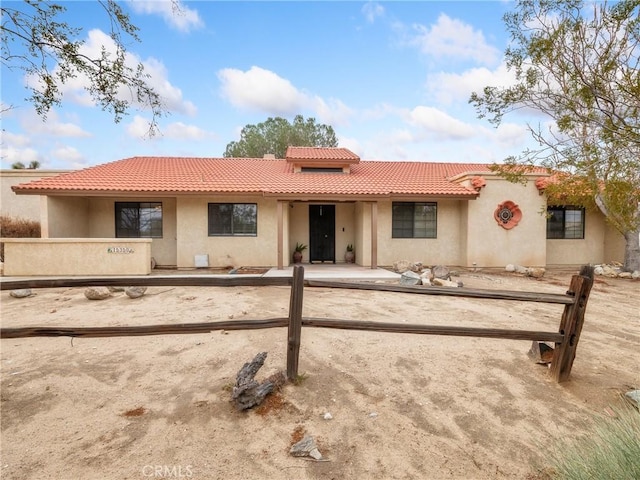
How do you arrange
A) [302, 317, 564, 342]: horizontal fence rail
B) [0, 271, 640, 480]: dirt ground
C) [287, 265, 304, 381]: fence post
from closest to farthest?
[0, 271, 640, 480]: dirt ground, [287, 265, 304, 381]: fence post, [302, 317, 564, 342]: horizontal fence rail

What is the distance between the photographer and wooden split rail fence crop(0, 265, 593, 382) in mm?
3027

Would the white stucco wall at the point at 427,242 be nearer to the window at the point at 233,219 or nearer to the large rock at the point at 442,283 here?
the large rock at the point at 442,283

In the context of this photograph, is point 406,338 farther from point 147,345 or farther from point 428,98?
point 428,98

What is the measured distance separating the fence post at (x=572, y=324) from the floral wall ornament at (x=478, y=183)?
967cm

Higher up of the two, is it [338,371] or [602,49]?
[602,49]

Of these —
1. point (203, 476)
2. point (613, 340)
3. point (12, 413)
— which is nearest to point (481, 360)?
point (613, 340)

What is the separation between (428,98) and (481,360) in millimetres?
11980

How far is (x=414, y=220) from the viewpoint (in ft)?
42.4

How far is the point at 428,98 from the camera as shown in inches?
519

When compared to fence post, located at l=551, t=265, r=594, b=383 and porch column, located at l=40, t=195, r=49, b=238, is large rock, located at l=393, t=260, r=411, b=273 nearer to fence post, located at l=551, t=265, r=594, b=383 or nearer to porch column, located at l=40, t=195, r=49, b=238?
fence post, located at l=551, t=265, r=594, b=383

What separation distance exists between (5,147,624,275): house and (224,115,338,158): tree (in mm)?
14488

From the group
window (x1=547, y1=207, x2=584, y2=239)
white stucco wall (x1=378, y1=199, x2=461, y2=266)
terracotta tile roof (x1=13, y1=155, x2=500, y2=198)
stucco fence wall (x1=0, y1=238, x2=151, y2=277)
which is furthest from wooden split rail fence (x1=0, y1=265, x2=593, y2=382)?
window (x1=547, y1=207, x2=584, y2=239)

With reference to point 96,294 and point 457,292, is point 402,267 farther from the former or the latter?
point 96,294

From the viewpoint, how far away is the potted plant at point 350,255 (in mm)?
13501
